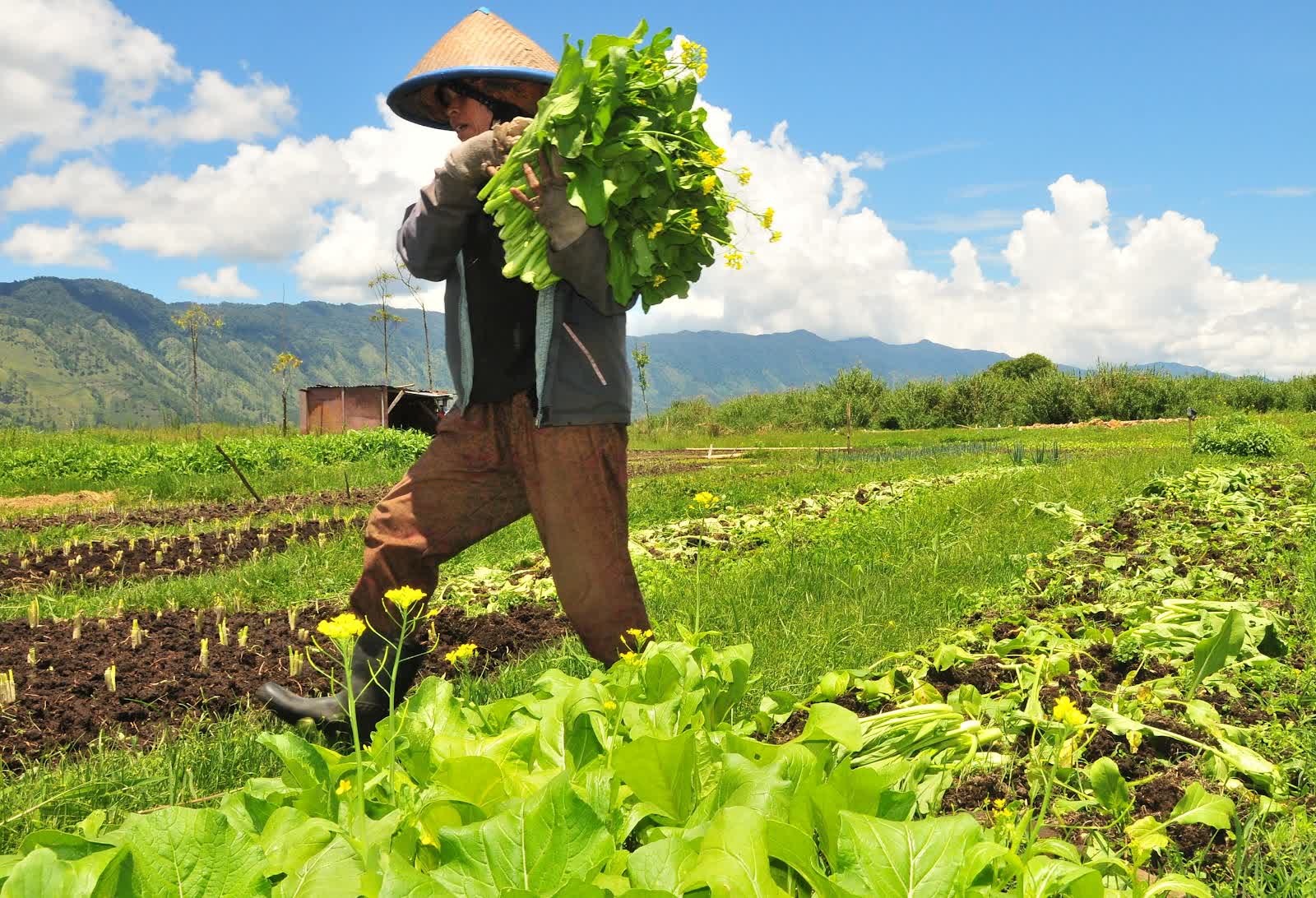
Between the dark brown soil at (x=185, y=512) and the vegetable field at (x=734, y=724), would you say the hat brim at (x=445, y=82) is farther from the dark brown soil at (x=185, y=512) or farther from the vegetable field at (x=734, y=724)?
the dark brown soil at (x=185, y=512)

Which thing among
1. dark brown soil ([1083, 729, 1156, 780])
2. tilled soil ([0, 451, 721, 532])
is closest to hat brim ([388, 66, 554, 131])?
dark brown soil ([1083, 729, 1156, 780])

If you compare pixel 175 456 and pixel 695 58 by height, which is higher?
pixel 695 58

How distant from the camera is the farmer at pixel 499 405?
2.61 m

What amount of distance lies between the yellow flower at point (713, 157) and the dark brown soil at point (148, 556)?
19.9ft

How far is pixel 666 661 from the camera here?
6.09ft

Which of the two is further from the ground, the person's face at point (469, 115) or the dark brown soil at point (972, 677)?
the person's face at point (469, 115)

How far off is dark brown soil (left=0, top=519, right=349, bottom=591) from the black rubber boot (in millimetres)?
4746

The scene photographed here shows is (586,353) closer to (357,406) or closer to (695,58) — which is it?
(695,58)

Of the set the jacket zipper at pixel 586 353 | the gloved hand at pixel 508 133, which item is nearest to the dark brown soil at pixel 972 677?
the jacket zipper at pixel 586 353

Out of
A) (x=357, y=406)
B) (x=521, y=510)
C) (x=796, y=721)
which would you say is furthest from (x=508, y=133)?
(x=357, y=406)

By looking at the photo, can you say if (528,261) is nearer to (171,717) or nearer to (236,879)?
(236,879)

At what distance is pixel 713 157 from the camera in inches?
97.6

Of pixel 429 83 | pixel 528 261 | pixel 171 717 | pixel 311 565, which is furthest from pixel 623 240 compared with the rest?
pixel 311 565

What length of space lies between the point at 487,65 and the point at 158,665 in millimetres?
3230
